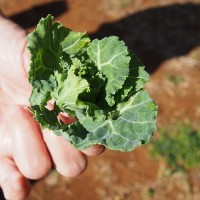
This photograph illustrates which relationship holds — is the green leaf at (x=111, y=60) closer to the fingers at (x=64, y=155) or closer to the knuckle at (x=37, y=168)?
the fingers at (x=64, y=155)

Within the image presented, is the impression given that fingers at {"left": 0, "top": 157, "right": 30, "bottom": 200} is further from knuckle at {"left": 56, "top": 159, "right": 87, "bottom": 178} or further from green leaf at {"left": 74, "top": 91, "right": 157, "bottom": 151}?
green leaf at {"left": 74, "top": 91, "right": 157, "bottom": 151}

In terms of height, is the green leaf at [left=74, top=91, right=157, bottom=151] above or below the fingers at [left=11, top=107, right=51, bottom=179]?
above

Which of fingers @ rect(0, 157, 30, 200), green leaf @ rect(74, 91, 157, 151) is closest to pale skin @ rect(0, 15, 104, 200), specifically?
fingers @ rect(0, 157, 30, 200)

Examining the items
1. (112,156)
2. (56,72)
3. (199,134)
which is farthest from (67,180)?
(56,72)

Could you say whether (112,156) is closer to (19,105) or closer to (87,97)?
(19,105)

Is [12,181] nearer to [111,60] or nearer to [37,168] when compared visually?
[37,168]
